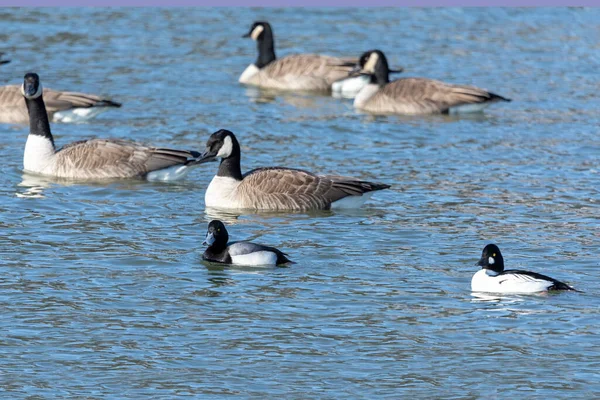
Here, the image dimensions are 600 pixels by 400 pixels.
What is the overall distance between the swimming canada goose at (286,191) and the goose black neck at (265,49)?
513 inches

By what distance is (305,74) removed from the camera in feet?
101

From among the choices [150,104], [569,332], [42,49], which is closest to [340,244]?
[569,332]

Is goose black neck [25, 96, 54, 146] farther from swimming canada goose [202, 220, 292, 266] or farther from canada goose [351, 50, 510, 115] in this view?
canada goose [351, 50, 510, 115]

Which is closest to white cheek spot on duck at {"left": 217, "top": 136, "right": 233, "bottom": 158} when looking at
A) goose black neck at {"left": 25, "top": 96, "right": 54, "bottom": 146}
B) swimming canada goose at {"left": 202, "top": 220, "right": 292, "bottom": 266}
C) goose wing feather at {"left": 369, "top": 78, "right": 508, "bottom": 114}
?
swimming canada goose at {"left": 202, "top": 220, "right": 292, "bottom": 266}

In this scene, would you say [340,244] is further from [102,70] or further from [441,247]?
[102,70]

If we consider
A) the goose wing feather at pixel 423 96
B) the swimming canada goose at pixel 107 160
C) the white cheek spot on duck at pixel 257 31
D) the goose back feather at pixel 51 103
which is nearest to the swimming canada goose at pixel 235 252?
the swimming canada goose at pixel 107 160

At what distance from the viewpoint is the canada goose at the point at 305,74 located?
30.5 m

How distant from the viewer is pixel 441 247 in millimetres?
16281

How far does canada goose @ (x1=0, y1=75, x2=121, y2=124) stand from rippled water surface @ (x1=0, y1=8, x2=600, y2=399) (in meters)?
0.29

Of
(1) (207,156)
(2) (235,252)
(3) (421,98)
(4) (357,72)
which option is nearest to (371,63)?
(4) (357,72)

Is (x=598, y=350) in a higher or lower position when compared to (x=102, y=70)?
lower

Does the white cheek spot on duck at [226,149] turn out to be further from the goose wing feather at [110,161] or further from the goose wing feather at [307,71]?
the goose wing feather at [307,71]

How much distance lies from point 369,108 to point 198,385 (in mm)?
16919

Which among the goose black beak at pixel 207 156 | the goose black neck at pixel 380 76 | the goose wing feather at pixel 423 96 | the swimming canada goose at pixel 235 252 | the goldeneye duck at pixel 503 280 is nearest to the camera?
the goldeneye duck at pixel 503 280
